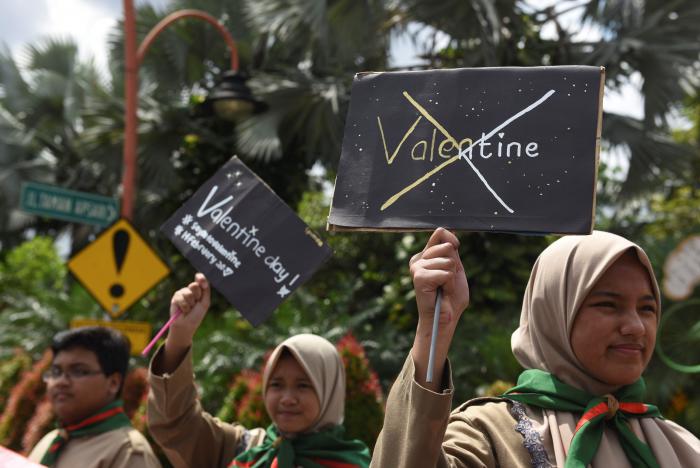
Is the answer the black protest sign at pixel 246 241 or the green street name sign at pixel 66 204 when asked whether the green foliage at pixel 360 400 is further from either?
the black protest sign at pixel 246 241

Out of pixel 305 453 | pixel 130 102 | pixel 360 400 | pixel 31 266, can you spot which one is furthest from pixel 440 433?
pixel 31 266

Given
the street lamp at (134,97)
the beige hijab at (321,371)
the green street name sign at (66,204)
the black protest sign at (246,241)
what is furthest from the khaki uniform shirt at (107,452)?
the street lamp at (134,97)

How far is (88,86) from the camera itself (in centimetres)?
1875

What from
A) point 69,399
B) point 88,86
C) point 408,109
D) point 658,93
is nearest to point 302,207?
point 658,93

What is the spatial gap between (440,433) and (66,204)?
234 inches

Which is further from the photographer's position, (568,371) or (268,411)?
(268,411)

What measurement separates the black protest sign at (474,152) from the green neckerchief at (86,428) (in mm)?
1938

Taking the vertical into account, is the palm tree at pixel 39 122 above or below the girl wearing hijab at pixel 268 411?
above

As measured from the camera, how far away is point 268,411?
133 inches

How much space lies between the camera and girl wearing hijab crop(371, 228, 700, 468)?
1.88 meters

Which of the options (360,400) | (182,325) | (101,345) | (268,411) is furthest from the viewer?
(360,400)

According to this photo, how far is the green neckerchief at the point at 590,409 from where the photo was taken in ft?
6.46

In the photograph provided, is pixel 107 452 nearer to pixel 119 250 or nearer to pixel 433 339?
pixel 433 339

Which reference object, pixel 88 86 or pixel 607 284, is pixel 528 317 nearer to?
pixel 607 284
